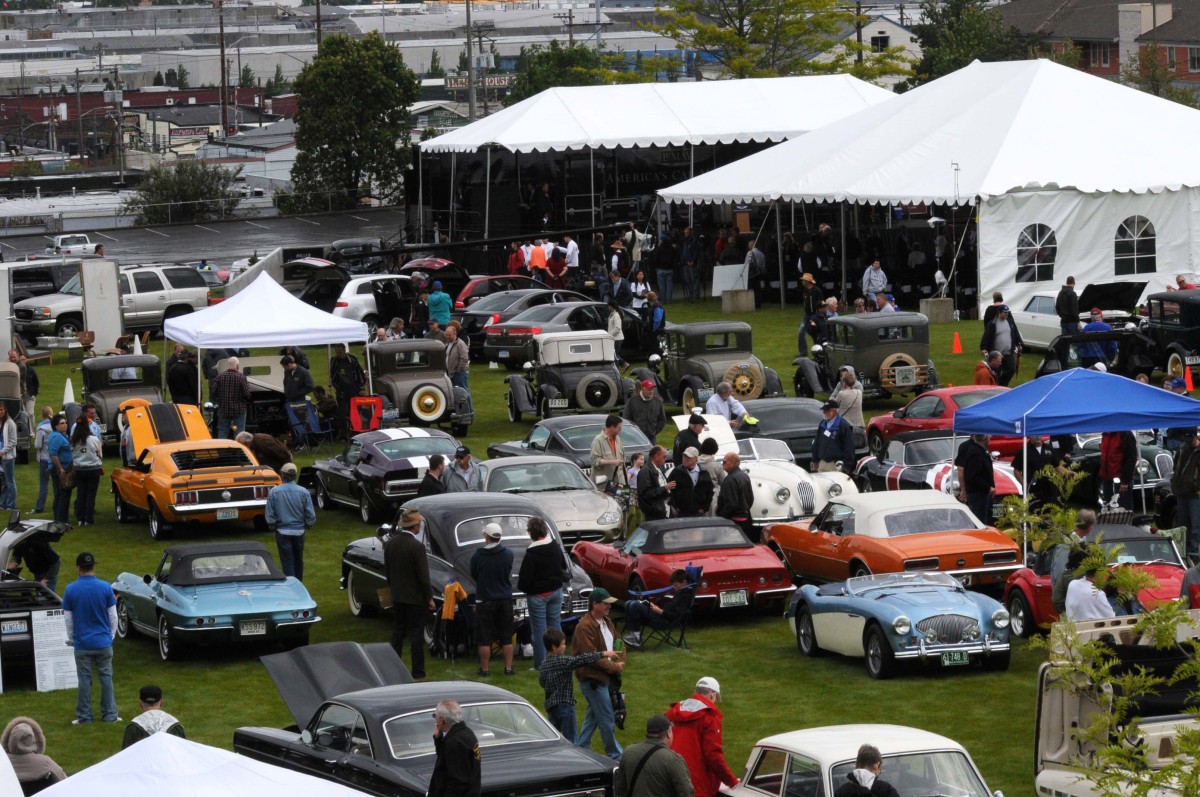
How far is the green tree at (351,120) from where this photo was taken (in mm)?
84250

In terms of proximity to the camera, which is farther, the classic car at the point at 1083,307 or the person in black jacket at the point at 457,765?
the classic car at the point at 1083,307

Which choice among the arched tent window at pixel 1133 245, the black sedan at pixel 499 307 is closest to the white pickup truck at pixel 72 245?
the black sedan at pixel 499 307

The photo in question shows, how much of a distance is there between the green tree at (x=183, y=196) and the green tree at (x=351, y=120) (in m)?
4.37

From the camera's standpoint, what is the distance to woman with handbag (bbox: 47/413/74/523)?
24.9 meters

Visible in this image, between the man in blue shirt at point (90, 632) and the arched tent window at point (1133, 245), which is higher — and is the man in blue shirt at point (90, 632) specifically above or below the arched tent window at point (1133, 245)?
below

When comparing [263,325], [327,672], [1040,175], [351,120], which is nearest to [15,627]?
[327,672]

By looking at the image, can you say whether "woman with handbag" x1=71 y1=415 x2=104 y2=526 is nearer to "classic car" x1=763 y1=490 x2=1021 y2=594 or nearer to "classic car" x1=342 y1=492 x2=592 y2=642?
"classic car" x1=342 y1=492 x2=592 y2=642

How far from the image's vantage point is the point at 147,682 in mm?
17781

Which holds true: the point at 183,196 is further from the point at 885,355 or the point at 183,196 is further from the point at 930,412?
the point at 930,412

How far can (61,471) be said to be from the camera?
24938 mm

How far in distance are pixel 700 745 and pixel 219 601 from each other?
7366 mm

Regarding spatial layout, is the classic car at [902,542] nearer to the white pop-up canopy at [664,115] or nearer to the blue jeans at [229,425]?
the blue jeans at [229,425]

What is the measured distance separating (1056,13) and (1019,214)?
81.0m

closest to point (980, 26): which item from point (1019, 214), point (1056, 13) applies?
point (1056, 13)
